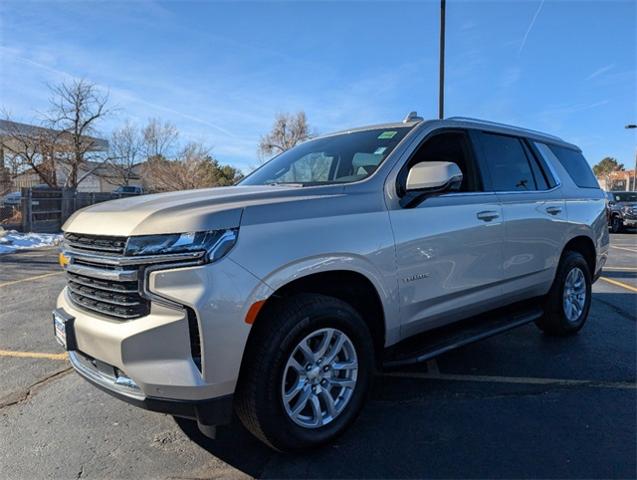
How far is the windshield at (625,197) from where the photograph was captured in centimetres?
2225

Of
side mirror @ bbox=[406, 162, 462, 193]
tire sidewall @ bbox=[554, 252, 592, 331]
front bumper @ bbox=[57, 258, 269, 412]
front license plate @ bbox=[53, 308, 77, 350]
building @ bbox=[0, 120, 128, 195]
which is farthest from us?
building @ bbox=[0, 120, 128, 195]

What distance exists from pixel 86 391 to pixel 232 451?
153cm

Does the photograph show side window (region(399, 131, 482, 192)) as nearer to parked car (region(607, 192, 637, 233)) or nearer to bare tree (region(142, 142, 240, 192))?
parked car (region(607, 192, 637, 233))

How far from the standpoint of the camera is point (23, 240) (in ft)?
46.6

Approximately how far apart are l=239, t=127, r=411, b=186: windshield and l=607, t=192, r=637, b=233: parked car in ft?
71.0

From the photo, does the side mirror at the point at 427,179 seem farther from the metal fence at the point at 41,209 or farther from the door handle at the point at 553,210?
→ the metal fence at the point at 41,209

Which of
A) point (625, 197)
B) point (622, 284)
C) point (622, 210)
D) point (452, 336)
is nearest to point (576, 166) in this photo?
point (452, 336)

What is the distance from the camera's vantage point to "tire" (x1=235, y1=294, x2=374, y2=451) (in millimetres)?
2442

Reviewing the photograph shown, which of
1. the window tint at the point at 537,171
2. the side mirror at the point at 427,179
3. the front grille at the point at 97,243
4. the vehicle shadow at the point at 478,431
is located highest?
the window tint at the point at 537,171

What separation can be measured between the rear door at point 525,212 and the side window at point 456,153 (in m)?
0.20

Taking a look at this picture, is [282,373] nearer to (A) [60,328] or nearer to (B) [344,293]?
(B) [344,293]

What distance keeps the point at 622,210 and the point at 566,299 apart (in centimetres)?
1978

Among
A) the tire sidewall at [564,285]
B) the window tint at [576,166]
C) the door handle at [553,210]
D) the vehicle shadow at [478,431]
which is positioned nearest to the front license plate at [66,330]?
the vehicle shadow at [478,431]

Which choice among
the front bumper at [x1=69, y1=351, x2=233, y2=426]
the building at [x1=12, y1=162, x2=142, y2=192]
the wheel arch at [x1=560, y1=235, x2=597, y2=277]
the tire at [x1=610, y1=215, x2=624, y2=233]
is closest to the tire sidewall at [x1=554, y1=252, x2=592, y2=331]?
the wheel arch at [x1=560, y1=235, x2=597, y2=277]
